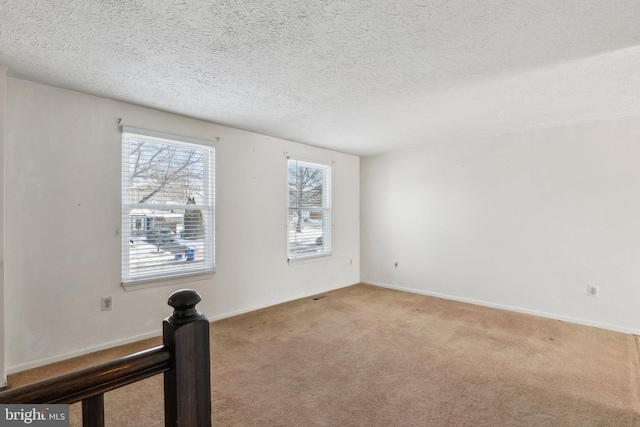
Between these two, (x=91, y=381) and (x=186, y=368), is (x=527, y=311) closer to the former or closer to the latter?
(x=186, y=368)

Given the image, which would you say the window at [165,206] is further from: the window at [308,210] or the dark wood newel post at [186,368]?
the dark wood newel post at [186,368]

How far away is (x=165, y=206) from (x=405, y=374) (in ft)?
9.32

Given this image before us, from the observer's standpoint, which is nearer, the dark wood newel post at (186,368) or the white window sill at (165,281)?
the dark wood newel post at (186,368)

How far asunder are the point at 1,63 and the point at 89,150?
2.74 feet

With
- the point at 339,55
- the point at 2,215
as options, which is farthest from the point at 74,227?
the point at 339,55

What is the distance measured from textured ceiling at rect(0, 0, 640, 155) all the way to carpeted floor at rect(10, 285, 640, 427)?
7.78 ft

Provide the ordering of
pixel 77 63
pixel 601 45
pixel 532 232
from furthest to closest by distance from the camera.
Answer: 1. pixel 532 232
2. pixel 77 63
3. pixel 601 45

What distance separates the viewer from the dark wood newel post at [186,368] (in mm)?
877

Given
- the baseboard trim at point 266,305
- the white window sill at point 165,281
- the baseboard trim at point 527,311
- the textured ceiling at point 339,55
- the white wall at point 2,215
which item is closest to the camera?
the textured ceiling at point 339,55

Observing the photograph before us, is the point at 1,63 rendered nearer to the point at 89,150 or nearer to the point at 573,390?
the point at 89,150

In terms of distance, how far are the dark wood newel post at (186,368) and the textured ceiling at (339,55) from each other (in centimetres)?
157

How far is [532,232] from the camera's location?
4.20 meters

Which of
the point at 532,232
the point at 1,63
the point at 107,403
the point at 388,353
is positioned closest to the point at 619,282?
the point at 532,232

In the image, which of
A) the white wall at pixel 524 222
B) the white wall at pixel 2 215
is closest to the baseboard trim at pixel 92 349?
the white wall at pixel 2 215
